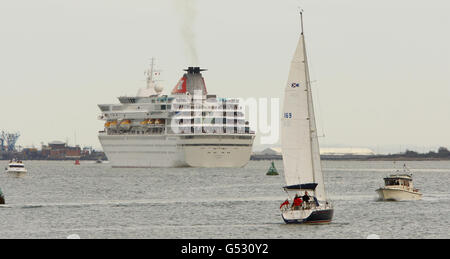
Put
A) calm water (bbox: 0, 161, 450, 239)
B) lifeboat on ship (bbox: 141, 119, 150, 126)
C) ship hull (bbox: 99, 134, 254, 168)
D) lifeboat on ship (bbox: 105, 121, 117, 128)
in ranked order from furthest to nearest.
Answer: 1. lifeboat on ship (bbox: 105, 121, 117, 128)
2. lifeboat on ship (bbox: 141, 119, 150, 126)
3. ship hull (bbox: 99, 134, 254, 168)
4. calm water (bbox: 0, 161, 450, 239)

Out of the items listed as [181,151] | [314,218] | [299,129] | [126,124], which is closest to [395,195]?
[314,218]

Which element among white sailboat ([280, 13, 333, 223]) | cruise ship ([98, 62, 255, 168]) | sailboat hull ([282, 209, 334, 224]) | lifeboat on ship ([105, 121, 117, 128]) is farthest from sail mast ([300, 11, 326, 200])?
lifeboat on ship ([105, 121, 117, 128])

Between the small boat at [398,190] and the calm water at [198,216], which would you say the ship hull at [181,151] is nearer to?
the calm water at [198,216]

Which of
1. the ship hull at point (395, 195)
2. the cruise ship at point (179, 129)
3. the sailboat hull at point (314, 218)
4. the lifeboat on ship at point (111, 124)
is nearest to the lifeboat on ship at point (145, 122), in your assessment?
the cruise ship at point (179, 129)

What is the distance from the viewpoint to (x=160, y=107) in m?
171

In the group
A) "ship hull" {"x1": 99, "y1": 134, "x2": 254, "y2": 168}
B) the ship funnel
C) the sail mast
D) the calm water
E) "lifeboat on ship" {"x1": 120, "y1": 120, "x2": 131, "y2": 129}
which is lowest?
the calm water

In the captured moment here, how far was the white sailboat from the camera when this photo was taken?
44.8 meters

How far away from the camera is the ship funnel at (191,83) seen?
17562cm

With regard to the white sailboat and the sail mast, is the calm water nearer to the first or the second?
the white sailboat

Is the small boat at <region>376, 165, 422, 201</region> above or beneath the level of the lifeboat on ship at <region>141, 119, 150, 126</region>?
beneath

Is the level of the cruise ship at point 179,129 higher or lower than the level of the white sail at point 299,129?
higher

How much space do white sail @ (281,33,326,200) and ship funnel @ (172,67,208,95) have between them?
427ft

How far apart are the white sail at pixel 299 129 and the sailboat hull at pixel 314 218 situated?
87 centimetres

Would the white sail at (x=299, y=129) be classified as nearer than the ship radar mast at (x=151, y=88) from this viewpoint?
Yes
